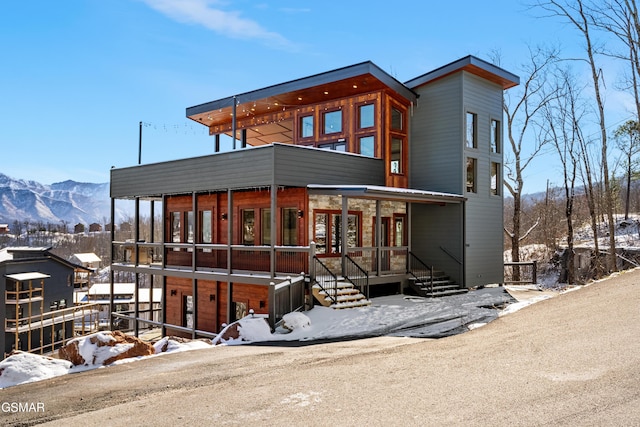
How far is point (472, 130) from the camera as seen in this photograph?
62.8 ft

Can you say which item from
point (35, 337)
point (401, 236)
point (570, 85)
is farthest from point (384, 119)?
point (35, 337)

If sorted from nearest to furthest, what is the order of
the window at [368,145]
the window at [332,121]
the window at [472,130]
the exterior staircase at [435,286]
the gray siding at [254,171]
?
the gray siding at [254,171] < the exterior staircase at [435,286] < the window at [368,145] < the window at [332,121] < the window at [472,130]

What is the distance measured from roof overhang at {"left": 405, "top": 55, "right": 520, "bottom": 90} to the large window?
6.58 m

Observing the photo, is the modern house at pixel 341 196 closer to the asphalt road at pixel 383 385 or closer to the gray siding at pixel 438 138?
the gray siding at pixel 438 138

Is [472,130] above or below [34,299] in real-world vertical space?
above

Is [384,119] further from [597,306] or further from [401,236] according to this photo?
[597,306]

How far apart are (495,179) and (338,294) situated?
34.9ft

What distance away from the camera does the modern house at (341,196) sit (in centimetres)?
1554

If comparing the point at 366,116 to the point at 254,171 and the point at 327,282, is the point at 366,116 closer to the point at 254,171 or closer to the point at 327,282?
the point at 254,171

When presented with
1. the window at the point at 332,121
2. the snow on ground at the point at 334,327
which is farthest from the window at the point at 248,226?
the snow on ground at the point at 334,327

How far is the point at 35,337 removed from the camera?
2556 cm

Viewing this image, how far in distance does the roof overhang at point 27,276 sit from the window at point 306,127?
1711 centimetres

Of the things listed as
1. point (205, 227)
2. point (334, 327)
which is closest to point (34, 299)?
point (205, 227)

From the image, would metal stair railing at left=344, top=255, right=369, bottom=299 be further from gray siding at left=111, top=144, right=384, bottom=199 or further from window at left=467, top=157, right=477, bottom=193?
window at left=467, top=157, right=477, bottom=193
